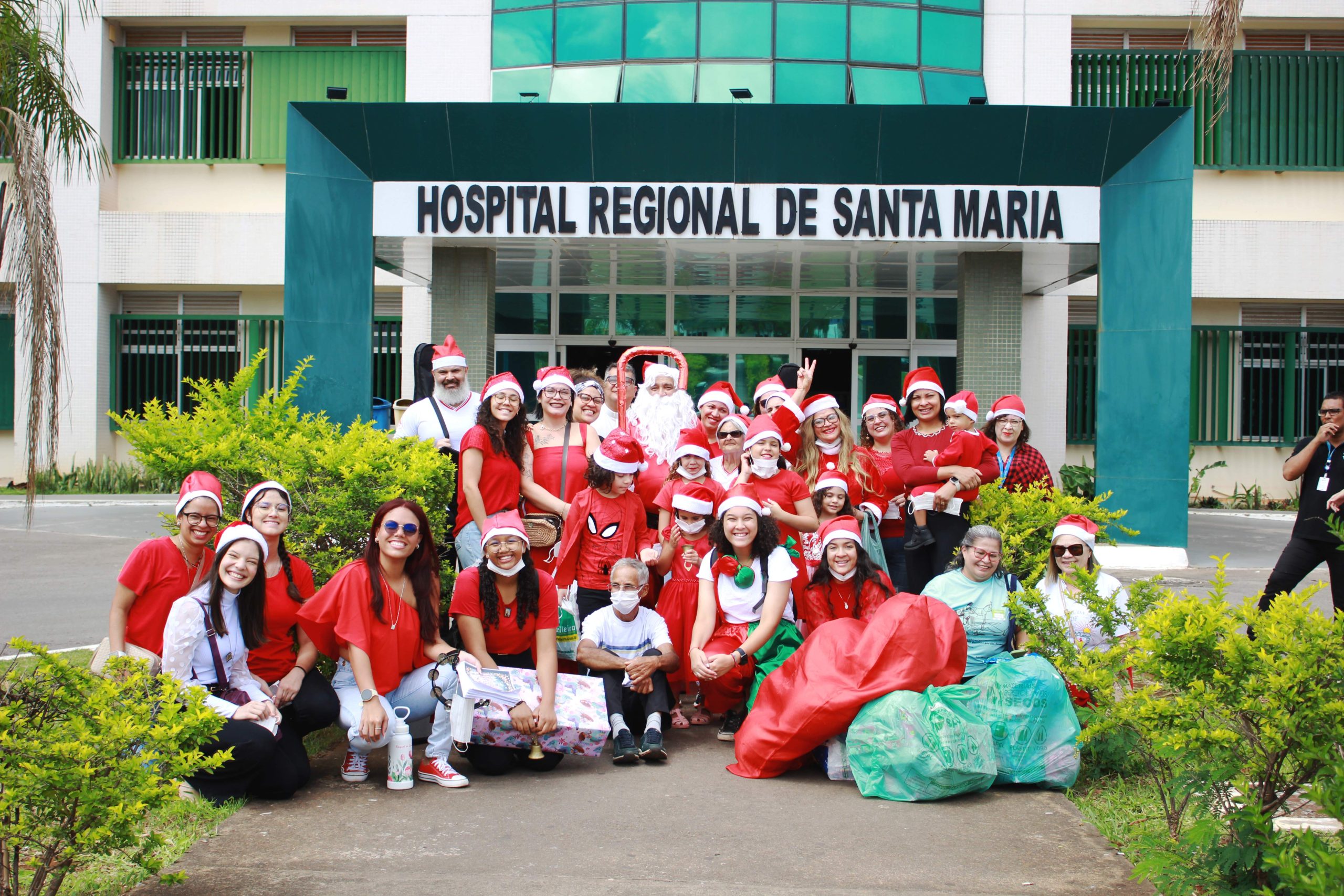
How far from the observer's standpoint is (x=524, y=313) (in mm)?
16797

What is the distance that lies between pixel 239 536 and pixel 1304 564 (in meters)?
6.22

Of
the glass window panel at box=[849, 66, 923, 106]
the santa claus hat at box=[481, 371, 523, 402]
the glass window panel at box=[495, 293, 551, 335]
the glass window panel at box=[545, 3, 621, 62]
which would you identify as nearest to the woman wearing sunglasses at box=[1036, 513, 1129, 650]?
the santa claus hat at box=[481, 371, 523, 402]

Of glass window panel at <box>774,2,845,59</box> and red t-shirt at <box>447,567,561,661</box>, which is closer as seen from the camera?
red t-shirt at <box>447,567,561,661</box>

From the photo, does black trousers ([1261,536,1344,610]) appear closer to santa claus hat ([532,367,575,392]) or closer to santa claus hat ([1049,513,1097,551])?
santa claus hat ([1049,513,1097,551])

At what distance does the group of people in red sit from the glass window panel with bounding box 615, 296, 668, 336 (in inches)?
350

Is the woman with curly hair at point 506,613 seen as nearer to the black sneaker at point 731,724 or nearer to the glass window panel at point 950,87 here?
the black sneaker at point 731,724

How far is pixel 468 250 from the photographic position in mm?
13586

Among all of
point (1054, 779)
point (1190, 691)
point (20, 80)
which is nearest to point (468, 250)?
point (20, 80)

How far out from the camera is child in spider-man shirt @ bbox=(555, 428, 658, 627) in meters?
6.27

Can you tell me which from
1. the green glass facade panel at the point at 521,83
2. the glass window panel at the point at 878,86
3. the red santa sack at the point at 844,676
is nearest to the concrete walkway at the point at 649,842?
the red santa sack at the point at 844,676

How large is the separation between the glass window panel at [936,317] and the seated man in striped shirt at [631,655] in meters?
11.8

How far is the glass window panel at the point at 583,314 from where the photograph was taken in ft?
55.0

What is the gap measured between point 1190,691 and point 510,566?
3036 millimetres

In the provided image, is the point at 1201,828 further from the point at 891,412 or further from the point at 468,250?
the point at 468,250
